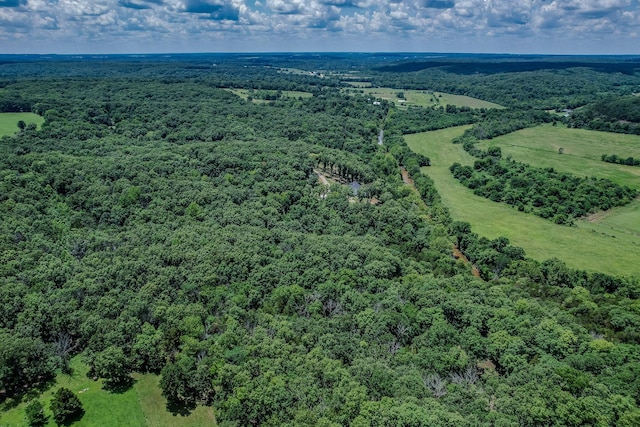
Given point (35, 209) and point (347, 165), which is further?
point (347, 165)

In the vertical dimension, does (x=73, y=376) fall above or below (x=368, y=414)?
below

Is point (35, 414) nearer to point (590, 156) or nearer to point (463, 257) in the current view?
point (463, 257)

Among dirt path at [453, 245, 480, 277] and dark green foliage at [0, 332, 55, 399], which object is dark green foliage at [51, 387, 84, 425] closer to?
dark green foliage at [0, 332, 55, 399]

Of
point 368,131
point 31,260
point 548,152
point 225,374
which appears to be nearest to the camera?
point 225,374

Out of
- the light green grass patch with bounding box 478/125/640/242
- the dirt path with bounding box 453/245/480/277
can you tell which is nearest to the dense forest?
the dirt path with bounding box 453/245/480/277

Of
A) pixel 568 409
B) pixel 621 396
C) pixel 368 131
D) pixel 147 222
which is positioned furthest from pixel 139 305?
pixel 368 131

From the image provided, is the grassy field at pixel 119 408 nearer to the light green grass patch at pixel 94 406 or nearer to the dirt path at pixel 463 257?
the light green grass patch at pixel 94 406

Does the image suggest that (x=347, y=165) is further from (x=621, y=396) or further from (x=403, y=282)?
(x=621, y=396)
